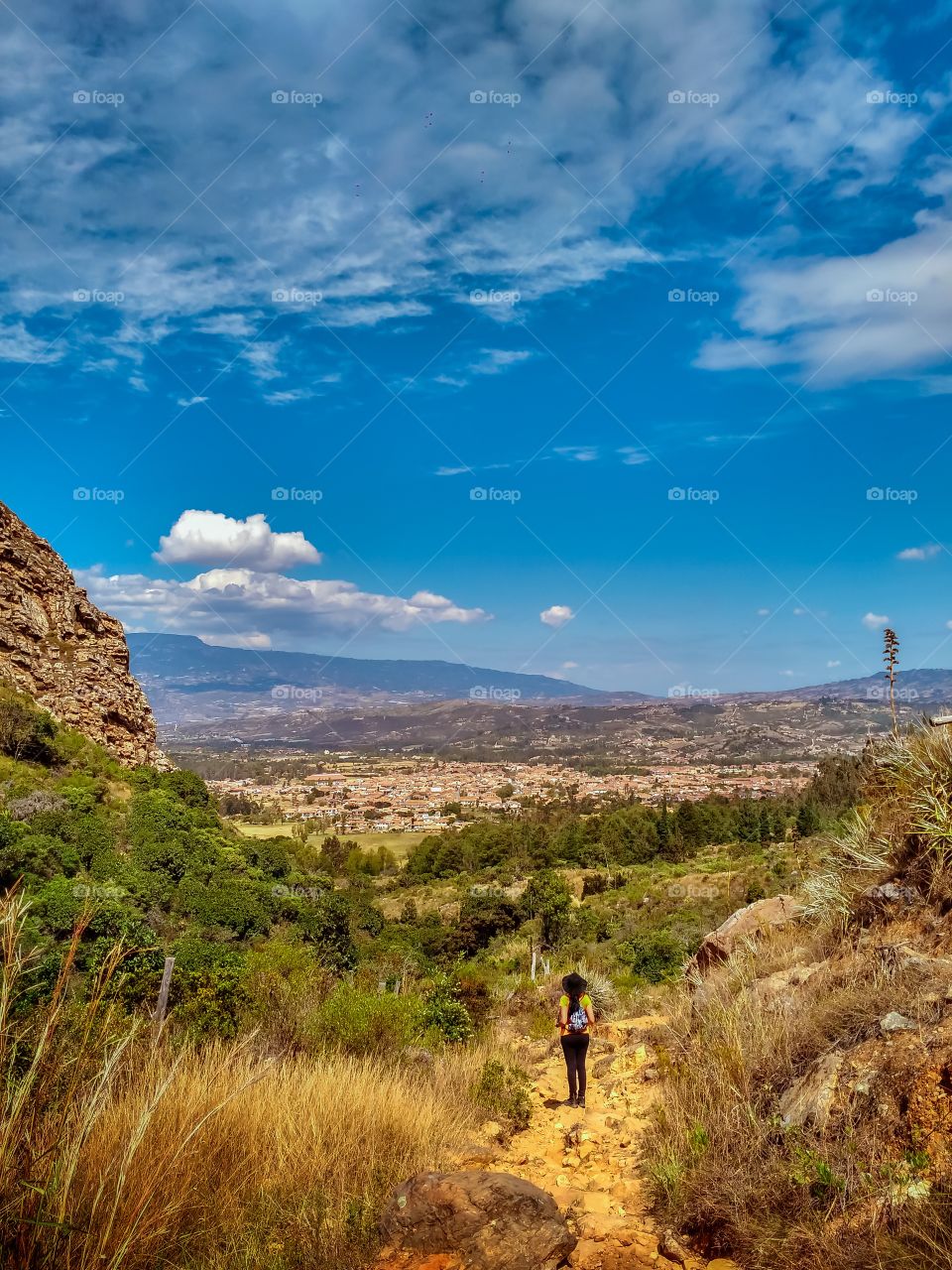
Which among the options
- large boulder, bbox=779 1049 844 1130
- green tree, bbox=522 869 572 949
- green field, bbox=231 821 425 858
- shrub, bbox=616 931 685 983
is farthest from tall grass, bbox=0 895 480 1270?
green field, bbox=231 821 425 858

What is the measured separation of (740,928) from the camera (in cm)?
880

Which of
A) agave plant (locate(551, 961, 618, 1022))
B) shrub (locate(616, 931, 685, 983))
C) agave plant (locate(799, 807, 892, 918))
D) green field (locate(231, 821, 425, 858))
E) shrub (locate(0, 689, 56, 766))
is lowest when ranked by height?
green field (locate(231, 821, 425, 858))

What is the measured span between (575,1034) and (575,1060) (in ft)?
0.75

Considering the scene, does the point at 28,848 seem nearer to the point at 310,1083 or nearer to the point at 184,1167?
the point at 310,1083

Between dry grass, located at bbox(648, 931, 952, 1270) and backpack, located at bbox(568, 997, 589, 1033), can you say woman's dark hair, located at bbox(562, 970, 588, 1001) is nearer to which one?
backpack, located at bbox(568, 997, 589, 1033)

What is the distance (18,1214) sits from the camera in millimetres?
1963

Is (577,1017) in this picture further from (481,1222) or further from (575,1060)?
(481,1222)

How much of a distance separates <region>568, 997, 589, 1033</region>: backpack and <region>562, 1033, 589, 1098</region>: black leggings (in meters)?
0.06

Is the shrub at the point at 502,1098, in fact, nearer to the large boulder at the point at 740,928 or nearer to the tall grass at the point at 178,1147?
the tall grass at the point at 178,1147

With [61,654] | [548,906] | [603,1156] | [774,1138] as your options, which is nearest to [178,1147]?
[774,1138]

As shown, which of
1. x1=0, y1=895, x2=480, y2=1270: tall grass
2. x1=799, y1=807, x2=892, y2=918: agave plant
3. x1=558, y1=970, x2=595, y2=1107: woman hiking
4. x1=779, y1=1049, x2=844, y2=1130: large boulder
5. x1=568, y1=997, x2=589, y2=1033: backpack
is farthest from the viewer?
x1=568, y1=997, x2=589, y2=1033: backpack

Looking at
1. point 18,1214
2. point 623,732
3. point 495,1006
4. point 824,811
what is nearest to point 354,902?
point 495,1006

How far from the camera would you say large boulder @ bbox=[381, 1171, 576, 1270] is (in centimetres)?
338

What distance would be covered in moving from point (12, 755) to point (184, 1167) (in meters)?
22.8
